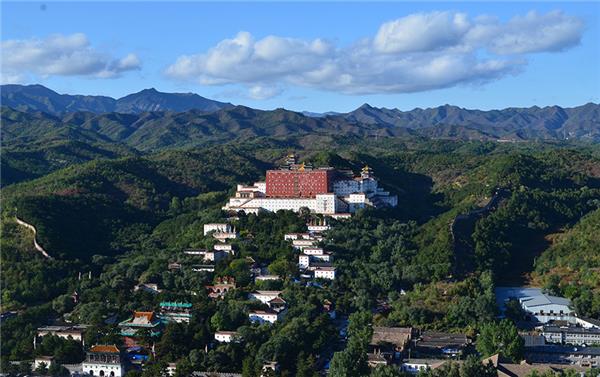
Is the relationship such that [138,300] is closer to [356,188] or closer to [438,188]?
[356,188]

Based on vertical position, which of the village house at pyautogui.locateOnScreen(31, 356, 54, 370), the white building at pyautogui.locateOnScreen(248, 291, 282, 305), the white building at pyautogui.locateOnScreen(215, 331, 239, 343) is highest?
the white building at pyautogui.locateOnScreen(248, 291, 282, 305)

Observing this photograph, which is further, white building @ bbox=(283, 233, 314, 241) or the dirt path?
white building @ bbox=(283, 233, 314, 241)

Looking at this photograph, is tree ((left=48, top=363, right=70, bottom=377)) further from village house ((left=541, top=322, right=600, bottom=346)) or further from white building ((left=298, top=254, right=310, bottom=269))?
village house ((left=541, top=322, right=600, bottom=346))

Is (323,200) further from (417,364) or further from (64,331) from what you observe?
(417,364)

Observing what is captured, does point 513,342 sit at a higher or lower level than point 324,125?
lower

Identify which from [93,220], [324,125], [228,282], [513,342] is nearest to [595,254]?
[513,342]

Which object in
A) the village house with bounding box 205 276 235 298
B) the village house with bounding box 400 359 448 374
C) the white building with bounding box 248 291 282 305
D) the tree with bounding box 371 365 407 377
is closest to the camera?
the tree with bounding box 371 365 407 377

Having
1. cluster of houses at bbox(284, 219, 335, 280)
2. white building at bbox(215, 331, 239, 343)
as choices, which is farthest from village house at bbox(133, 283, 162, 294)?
cluster of houses at bbox(284, 219, 335, 280)
